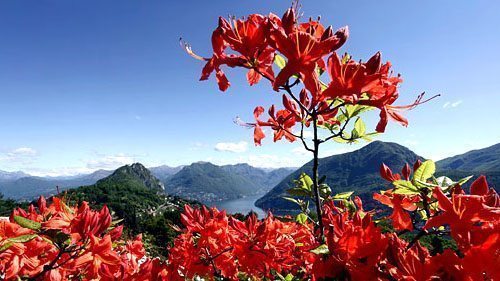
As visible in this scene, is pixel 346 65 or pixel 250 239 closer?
pixel 346 65

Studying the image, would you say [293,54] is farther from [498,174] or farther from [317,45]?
[498,174]

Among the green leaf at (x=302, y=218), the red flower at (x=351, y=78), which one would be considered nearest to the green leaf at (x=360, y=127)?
the red flower at (x=351, y=78)

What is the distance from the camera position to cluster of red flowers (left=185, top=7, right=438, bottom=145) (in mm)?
1276

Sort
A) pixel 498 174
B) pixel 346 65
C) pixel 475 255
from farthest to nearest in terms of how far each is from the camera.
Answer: pixel 498 174
pixel 346 65
pixel 475 255

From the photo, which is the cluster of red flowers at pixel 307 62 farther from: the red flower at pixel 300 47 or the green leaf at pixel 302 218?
the green leaf at pixel 302 218

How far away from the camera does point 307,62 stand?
50.3 inches

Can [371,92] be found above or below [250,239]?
above

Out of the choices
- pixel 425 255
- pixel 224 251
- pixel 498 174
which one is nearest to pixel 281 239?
pixel 224 251

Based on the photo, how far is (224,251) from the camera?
2.32 meters

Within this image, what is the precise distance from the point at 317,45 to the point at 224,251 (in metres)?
1.62

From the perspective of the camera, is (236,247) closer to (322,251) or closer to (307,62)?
(322,251)

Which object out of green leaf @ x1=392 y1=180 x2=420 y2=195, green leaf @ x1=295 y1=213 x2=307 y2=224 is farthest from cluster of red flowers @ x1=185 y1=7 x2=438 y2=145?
green leaf @ x1=295 y1=213 x2=307 y2=224

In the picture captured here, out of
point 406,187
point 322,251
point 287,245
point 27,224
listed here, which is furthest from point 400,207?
point 27,224

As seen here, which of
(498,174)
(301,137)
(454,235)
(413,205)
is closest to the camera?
(454,235)
